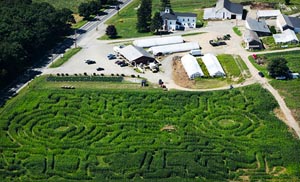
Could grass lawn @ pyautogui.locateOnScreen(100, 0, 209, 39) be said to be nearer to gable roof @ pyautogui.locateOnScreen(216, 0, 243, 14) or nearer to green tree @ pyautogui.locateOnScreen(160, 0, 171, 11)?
green tree @ pyautogui.locateOnScreen(160, 0, 171, 11)

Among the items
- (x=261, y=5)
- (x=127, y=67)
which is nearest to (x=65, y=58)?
(x=127, y=67)

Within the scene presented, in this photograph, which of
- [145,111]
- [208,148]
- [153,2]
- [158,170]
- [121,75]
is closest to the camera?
[158,170]

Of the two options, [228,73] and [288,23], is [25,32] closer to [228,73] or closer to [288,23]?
[228,73]

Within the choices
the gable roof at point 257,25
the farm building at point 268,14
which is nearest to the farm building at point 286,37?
the gable roof at point 257,25

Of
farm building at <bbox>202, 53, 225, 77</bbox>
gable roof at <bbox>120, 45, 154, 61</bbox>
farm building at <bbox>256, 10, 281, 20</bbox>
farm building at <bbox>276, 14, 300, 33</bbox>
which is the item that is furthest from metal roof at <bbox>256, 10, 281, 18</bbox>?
gable roof at <bbox>120, 45, 154, 61</bbox>

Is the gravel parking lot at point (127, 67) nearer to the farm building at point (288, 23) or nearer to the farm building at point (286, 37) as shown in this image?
the farm building at point (286, 37)

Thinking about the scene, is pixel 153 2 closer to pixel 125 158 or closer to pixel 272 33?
pixel 272 33

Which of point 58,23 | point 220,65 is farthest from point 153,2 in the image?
point 220,65

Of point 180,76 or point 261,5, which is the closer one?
point 180,76
